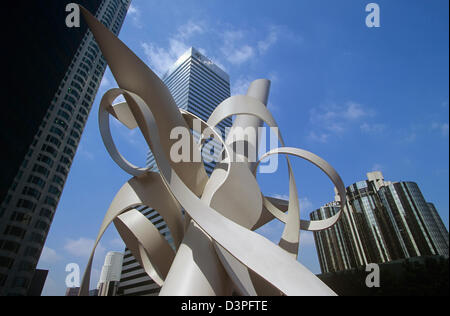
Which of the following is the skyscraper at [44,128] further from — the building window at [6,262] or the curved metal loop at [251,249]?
the curved metal loop at [251,249]

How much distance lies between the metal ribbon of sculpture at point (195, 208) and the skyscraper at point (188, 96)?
3945cm

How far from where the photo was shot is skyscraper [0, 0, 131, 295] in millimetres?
16938

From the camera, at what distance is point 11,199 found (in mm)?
31500

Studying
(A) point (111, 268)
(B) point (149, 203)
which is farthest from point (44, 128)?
(A) point (111, 268)

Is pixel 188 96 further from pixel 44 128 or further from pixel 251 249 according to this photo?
pixel 251 249

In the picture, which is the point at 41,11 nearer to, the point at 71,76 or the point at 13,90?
the point at 13,90

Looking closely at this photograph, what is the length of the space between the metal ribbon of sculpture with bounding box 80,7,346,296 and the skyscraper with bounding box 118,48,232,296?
39.5 m

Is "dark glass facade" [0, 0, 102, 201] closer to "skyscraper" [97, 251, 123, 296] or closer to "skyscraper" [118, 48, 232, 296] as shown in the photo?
"skyscraper" [118, 48, 232, 296]

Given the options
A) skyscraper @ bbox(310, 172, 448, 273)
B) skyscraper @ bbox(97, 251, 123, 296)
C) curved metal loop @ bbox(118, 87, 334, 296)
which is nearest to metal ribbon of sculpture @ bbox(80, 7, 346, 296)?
curved metal loop @ bbox(118, 87, 334, 296)

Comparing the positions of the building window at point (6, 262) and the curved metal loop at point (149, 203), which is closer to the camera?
the curved metal loop at point (149, 203)

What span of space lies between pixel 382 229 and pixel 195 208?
5259 cm

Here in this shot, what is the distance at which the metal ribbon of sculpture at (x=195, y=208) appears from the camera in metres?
5.54

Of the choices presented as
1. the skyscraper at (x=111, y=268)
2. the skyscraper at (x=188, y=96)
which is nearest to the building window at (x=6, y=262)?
the skyscraper at (x=188, y=96)
